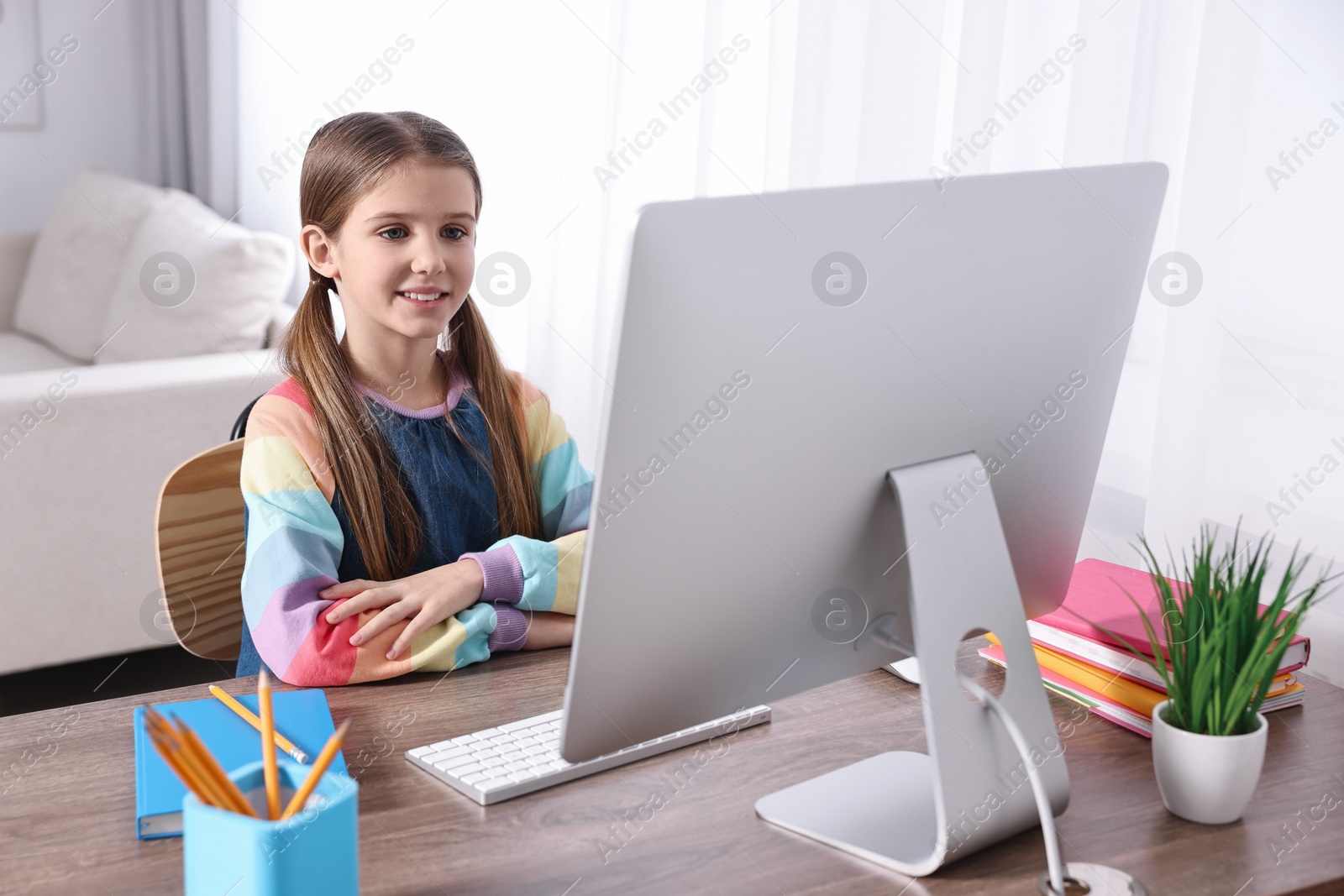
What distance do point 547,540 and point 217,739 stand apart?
1.76ft

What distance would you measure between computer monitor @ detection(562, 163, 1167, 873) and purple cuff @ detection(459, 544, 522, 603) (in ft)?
1.33

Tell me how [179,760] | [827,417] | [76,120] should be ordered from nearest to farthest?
1. [179,760]
2. [827,417]
3. [76,120]

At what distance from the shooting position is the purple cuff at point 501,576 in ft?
3.74

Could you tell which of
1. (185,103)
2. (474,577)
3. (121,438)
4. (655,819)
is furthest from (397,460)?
(185,103)

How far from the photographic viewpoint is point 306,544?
1106 millimetres

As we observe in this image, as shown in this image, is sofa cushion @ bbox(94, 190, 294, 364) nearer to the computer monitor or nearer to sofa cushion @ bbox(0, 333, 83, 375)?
sofa cushion @ bbox(0, 333, 83, 375)

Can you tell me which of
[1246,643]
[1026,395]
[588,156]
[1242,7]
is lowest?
[1246,643]

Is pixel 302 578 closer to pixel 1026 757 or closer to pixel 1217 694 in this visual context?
pixel 1026 757

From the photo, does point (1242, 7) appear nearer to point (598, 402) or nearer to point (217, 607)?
point (217, 607)

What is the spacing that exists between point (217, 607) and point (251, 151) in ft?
9.81

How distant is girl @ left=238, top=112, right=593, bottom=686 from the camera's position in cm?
106

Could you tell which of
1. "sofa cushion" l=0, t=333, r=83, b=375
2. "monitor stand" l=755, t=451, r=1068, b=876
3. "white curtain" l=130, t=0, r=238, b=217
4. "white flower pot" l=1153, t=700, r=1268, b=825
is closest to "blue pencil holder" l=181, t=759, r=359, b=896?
"monitor stand" l=755, t=451, r=1068, b=876

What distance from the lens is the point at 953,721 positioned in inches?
30.1

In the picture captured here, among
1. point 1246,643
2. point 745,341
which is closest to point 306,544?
point 745,341
